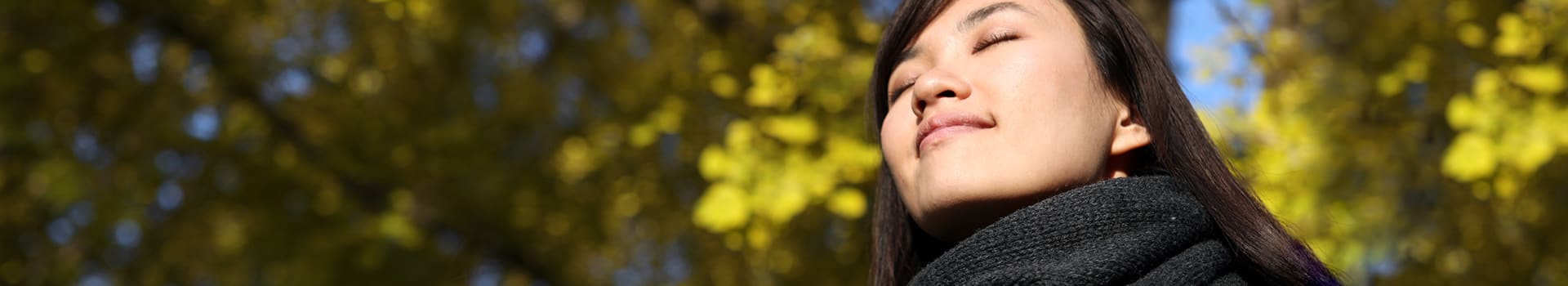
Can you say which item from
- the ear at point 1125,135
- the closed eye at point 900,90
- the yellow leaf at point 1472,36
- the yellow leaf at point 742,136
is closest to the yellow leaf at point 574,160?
the yellow leaf at point 742,136

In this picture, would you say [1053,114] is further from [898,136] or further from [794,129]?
[794,129]

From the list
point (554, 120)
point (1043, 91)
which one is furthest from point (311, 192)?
point (1043, 91)

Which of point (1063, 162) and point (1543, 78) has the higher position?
point (1543, 78)

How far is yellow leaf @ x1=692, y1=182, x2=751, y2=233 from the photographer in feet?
Answer: 12.0

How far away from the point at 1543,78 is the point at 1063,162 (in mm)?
2664

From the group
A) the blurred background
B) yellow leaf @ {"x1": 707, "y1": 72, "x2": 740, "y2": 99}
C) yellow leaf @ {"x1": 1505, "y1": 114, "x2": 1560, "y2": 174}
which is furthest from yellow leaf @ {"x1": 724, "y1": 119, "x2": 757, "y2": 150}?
yellow leaf @ {"x1": 1505, "y1": 114, "x2": 1560, "y2": 174}

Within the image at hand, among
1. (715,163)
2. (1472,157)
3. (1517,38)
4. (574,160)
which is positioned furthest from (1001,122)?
(574,160)

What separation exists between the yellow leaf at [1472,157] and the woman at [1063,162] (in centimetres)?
228

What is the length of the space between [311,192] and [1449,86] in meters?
3.91

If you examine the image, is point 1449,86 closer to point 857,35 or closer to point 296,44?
point 857,35

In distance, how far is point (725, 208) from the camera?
3674mm

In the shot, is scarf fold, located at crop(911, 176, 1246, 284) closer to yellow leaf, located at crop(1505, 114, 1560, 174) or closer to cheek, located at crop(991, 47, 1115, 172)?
cheek, located at crop(991, 47, 1115, 172)

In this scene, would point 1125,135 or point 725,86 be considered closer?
point 1125,135

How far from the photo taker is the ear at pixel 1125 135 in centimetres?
169
